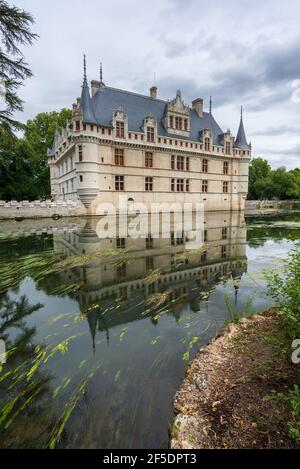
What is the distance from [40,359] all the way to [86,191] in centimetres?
2006

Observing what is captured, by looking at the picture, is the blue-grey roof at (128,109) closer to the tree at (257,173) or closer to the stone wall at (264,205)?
the stone wall at (264,205)

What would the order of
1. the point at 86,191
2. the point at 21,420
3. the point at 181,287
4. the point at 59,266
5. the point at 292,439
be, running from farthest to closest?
the point at 86,191 < the point at 59,266 < the point at 181,287 < the point at 21,420 < the point at 292,439

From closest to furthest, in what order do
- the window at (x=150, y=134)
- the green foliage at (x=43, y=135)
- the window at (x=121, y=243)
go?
the window at (x=121, y=243)
the window at (x=150, y=134)
the green foliage at (x=43, y=135)

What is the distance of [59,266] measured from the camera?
7578mm

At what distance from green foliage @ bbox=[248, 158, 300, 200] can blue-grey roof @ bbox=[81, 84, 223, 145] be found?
74.2 ft

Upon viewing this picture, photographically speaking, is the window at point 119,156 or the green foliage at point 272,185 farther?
the green foliage at point 272,185

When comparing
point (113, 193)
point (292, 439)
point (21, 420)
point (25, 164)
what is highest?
point (25, 164)

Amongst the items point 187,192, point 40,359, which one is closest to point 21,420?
point 40,359

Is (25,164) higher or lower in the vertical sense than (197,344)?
higher

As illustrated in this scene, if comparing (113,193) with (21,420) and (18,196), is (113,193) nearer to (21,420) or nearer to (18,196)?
(18,196)

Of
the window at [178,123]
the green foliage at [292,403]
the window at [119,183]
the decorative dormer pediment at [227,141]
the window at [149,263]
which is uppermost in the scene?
the window at [178,123]

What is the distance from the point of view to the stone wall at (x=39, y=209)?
1989cm

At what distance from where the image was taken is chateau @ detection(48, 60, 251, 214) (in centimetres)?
2227

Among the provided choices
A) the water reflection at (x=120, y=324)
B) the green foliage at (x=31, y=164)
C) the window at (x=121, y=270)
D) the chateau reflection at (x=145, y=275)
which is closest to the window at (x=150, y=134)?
the green foliage at (x=31, y=164)
